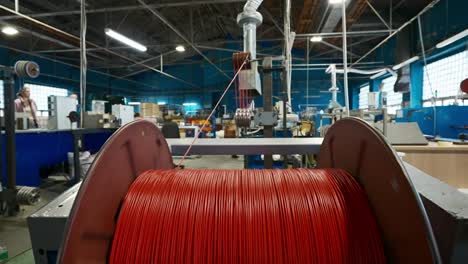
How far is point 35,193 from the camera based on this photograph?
2096 millimetres

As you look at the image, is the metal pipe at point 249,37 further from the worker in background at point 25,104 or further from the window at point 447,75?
the window at point 447,75

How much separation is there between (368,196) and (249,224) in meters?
0.29

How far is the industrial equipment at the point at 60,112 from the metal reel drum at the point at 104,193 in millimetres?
3221

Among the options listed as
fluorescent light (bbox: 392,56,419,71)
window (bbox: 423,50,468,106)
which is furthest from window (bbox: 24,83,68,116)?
window (bbox: 423,50,468,106)

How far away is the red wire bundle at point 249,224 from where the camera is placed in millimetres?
549

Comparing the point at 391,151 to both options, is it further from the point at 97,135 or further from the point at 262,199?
the point at 97,135

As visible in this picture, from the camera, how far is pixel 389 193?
49 centimetres

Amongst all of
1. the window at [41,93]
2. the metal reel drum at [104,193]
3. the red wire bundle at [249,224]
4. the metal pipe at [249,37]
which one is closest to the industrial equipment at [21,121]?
the metal pipe at [249,37]

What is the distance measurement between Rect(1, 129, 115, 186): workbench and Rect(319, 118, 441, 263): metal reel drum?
316 centimetres

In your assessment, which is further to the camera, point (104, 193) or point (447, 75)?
point (447, 75)

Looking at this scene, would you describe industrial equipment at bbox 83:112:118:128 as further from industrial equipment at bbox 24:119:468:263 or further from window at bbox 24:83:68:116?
window at bbox 24:83:68:116

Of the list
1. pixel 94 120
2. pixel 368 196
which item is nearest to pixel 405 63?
pixel 94 120

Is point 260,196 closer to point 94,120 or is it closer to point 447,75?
point 94,120

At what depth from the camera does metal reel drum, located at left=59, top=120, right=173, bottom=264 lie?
416 mm
